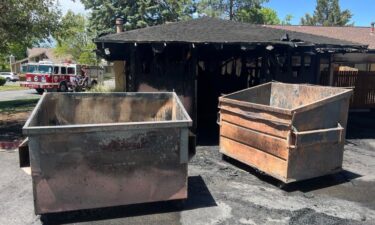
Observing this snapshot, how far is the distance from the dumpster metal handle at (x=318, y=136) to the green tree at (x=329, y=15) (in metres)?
62.8

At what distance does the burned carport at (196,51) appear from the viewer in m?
8.73

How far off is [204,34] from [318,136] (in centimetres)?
485

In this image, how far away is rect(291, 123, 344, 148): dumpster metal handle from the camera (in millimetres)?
5504

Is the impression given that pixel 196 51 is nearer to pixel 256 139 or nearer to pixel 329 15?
pixel 256 139

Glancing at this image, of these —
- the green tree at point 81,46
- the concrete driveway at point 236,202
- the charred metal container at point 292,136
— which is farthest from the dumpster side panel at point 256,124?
the green tree at point 81,46

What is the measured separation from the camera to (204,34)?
947 centimetres

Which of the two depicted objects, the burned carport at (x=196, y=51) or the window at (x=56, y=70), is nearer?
the burned carport at (x=196, y=51)

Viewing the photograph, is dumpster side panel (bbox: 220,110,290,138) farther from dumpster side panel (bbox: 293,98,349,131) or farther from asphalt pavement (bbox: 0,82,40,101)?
asphalt pavement (bbox: 0,82,40,101)

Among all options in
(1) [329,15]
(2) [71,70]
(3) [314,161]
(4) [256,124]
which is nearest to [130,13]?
(2) [71,70]

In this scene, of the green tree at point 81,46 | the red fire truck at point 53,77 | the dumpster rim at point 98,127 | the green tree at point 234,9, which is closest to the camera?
the dumpster rim at point 98,127

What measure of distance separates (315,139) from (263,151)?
35.6 inches

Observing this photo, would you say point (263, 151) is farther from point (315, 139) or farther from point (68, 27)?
point (68, 27)

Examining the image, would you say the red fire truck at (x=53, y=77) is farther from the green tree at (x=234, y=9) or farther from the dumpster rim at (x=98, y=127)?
the green tree at (x=234, y=9)

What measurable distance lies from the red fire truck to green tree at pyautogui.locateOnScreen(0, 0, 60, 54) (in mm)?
13624
